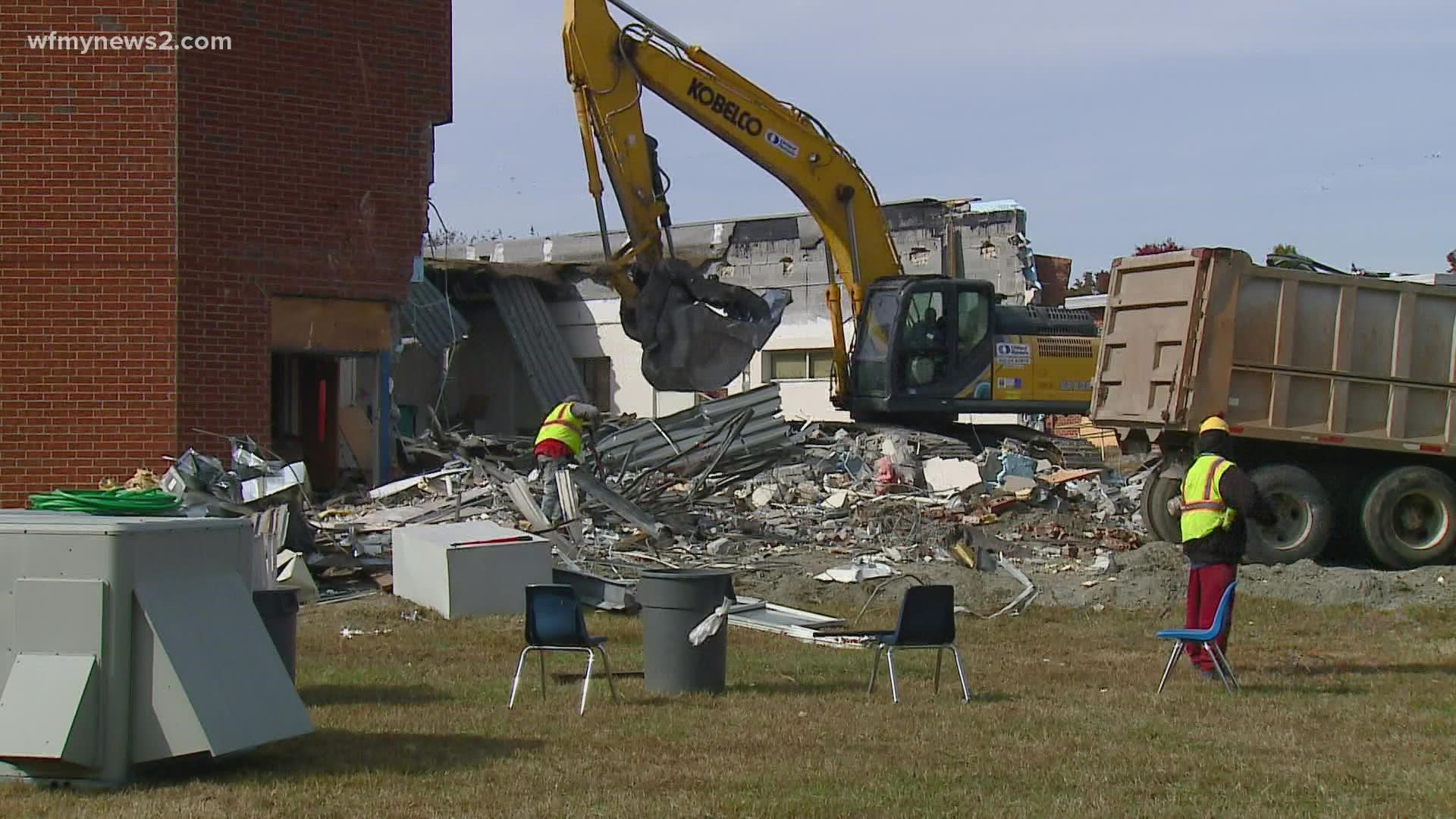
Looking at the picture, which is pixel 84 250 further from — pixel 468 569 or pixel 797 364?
pixel 797 364

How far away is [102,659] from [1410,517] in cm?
1338

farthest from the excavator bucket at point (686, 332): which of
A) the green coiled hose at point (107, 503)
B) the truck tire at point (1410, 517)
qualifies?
the green coiled hose at point (107, 503)

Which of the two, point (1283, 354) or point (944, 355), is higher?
point (1283, 354)

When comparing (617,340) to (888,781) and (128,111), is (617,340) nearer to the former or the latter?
(128,111)

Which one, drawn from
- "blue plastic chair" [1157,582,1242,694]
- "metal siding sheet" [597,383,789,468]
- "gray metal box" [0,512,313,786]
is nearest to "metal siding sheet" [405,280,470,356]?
"metal siding sheet" [597,383,789,468]

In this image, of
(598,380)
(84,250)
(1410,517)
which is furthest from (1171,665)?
(598,380)

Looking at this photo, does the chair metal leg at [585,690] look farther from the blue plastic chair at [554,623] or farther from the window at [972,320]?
the window at [972,320]

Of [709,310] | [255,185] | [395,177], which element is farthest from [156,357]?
[709,310]

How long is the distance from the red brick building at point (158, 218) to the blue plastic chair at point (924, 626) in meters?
9.54

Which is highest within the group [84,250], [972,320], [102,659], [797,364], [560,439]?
[84,250]

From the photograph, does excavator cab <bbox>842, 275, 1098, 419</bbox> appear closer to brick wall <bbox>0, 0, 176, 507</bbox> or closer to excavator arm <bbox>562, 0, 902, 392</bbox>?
excavator arm <bbox>562, 0, 902, 392</bbox>

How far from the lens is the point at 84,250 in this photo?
17.2 metres

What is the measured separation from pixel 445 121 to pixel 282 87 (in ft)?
6.54

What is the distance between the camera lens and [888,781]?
7.96 meters
